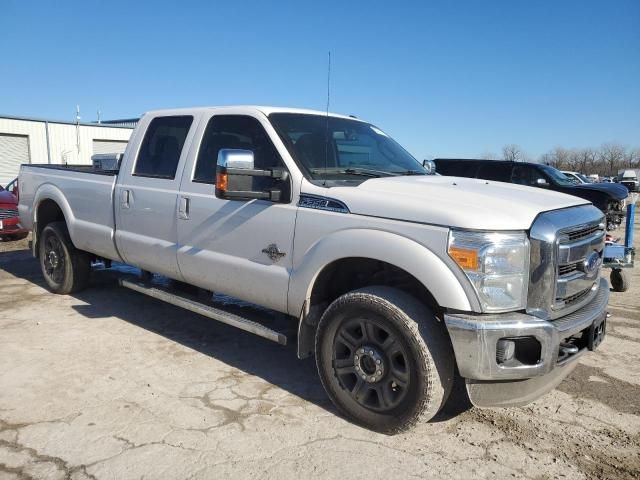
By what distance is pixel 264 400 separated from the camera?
3.66 meters

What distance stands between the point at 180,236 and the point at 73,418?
63.5 inches

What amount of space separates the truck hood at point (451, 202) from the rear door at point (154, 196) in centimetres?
174

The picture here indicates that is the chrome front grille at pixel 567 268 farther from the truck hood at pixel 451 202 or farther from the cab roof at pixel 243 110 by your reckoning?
the cab roof at pixel 243 110

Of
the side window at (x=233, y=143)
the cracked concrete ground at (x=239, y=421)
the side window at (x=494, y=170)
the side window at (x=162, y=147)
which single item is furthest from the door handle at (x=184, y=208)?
the side window at (x=494, y=170)

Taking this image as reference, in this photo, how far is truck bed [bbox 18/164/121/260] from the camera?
5.25 metres

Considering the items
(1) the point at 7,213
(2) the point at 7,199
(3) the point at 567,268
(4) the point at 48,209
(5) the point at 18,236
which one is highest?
(3) the point at 567,268

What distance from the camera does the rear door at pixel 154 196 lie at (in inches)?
178

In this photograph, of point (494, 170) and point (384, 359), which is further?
point (494, 170)

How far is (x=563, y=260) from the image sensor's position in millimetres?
2996

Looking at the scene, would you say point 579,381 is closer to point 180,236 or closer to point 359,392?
point 359,392

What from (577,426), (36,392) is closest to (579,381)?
(577,426)

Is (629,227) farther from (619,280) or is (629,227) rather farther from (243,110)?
(243,110)

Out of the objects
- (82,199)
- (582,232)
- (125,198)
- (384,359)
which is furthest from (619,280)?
(82,199)

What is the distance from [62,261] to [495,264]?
517 cm
